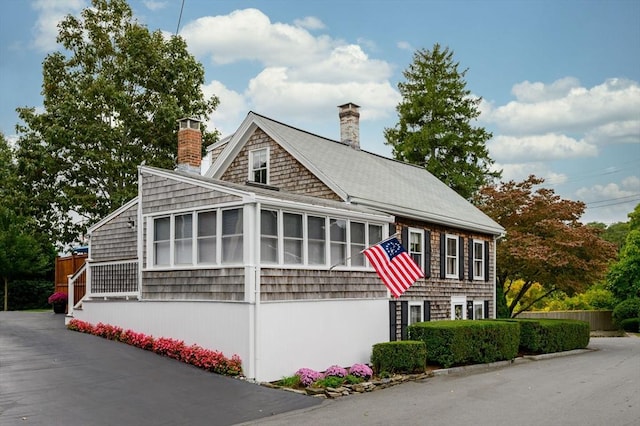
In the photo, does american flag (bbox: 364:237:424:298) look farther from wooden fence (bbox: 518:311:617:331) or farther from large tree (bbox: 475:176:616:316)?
wooden fence (bbox: 518:311:617:331)

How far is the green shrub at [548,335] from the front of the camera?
22.8 meters

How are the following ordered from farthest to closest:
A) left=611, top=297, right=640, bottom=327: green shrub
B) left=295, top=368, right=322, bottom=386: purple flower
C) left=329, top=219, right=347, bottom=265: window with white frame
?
left=611, top=297, right=640, bottom=327: green shrub → left=329, top=219, right=347, bottom=265: window with white frame → left=295, top=368, right=322, bottom=386: purple flower

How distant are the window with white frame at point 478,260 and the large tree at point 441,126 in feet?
63.0

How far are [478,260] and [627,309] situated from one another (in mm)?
21213

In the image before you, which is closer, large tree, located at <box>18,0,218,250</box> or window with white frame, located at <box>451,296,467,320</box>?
window with white frame, located at <box>451,296,467,320</box>

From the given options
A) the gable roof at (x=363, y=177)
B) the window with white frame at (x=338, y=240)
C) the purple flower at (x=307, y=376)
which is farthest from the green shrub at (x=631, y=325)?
the purple flower at (x=307, y=376)

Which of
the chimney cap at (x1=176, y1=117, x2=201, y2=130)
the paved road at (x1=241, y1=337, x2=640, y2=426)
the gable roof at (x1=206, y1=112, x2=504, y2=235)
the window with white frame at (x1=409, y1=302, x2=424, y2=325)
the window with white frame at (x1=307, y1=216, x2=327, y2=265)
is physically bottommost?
the paved road at (x1=241, y1=337, x2=640, y2=426)

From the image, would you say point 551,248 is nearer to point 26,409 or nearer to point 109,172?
point 109,172

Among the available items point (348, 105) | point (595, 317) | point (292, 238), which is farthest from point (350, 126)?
point (595, 317)

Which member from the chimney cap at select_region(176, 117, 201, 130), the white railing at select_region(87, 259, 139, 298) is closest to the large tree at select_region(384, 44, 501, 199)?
the chimney cap at select_region(176, 117, 201, 130)

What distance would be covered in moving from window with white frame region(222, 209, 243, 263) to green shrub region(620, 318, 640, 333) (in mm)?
34075

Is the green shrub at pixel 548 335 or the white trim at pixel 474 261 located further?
the white trim at pixel 474 261

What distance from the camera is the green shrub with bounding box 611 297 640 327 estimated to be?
136ft

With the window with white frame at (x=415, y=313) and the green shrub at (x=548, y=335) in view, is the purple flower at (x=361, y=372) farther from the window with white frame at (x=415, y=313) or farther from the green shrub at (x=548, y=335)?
the green shrub at (x=548, y=335)
